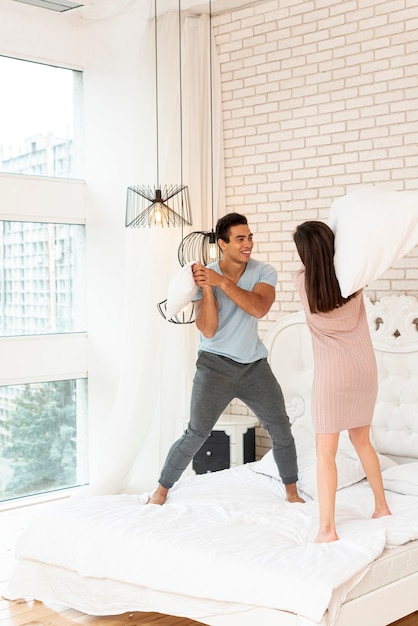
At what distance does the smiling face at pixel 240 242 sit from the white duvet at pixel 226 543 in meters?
1.15

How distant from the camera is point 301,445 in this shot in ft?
16.2

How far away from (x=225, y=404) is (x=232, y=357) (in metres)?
0.23

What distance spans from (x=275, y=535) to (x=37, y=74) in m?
3.95

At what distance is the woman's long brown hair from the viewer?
3711mm

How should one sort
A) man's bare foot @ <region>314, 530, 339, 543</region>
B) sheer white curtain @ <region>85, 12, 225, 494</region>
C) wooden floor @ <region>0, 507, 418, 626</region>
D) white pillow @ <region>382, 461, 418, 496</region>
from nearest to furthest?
man's bare foot @ <region>314, 530, 339, 543</region>
wooden floor @ <region>0, 507, 418, 626</region>
white pillow @ <region>382, 461, 418, 496</region>
sheer white curtain @ <region>85, 12, 225, 494</region>

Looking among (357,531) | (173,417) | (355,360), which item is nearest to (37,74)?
(173,417)

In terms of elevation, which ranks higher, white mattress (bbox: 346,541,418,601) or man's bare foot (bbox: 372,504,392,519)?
man's bare foot (bbox: 372,504,392,519)

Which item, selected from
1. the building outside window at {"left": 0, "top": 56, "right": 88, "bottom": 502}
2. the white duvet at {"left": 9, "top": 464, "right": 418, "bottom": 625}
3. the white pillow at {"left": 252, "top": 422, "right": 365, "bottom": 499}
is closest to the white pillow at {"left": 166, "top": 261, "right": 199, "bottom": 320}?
the white duvet at {"left": 9, "top": 464, "right": 418, "bottom": 625}

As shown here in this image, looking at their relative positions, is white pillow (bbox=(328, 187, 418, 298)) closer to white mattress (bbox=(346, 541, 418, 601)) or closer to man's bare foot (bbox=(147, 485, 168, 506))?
white mattress (bbox=(346, 541, 418, 601))

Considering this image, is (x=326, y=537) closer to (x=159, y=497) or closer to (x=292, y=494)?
(x=292, y=494)

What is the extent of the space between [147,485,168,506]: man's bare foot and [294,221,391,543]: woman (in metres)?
0.91

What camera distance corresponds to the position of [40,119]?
6.33 m

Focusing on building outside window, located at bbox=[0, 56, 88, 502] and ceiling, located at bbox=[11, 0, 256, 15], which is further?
building outside window, located at bbox=[0, 56, 88, 502]

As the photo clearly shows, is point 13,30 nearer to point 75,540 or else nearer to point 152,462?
point 152,462
